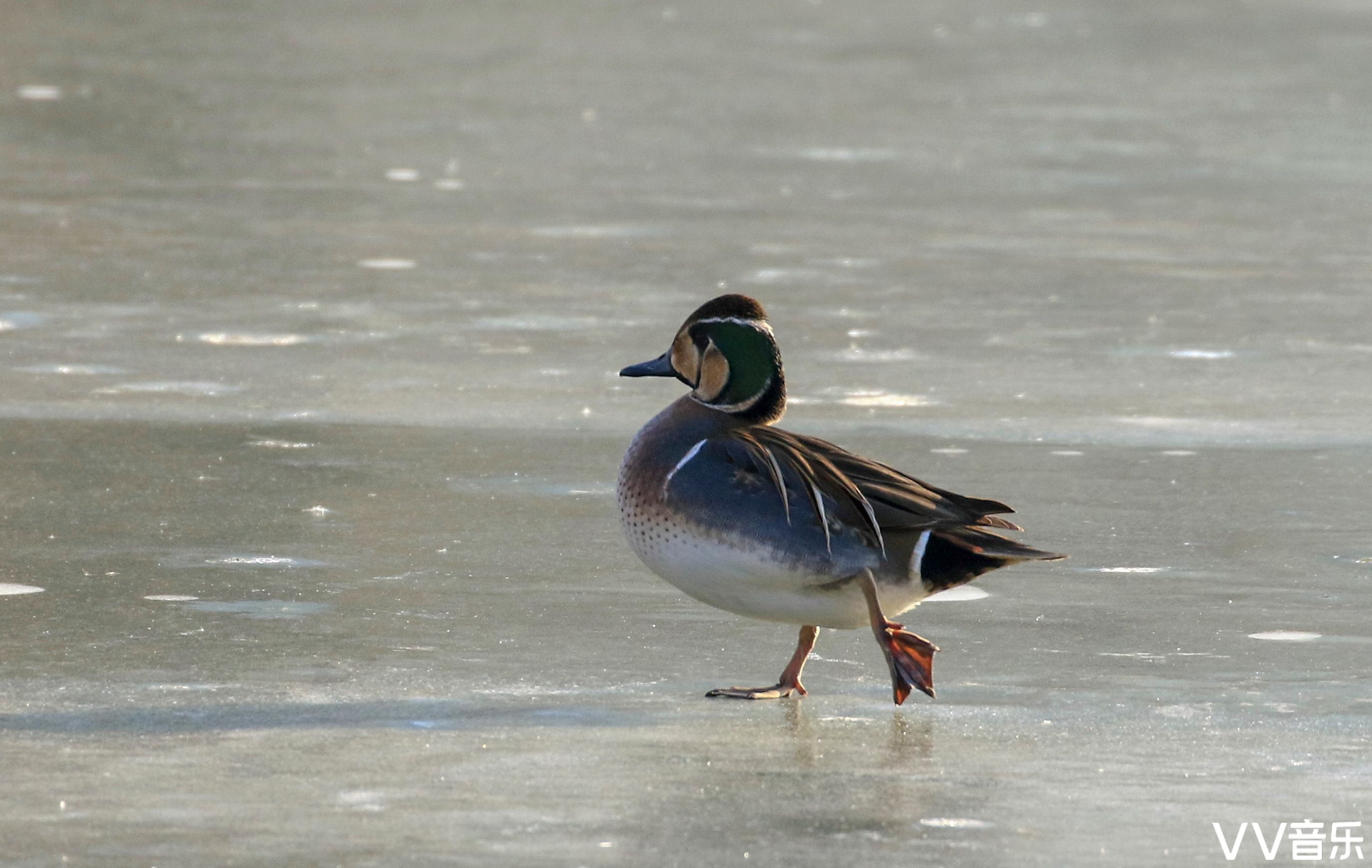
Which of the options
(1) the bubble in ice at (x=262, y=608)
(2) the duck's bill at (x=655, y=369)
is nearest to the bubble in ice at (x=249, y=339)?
(1) the bubble in ice at (x=262, y=608)

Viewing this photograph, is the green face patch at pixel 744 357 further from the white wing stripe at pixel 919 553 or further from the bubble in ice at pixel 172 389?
the bubble in ice at pixel 172 389

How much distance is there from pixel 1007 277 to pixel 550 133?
4587mm

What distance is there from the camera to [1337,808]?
394cm

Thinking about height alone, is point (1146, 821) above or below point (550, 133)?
below

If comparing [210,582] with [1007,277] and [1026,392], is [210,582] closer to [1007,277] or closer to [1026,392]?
[1026,392]

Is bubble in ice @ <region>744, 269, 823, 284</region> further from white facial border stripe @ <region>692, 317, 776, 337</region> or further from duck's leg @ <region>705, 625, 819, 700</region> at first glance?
duck's leg @ <region>705, 625, 819, 700</region>

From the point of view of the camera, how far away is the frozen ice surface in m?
4.00

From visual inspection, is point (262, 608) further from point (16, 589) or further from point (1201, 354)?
point (1201, 354)

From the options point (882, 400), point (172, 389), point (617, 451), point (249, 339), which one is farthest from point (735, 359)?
point (249, 339)

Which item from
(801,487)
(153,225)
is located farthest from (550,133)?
(801,487)

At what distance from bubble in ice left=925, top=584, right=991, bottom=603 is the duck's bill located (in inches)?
33.9

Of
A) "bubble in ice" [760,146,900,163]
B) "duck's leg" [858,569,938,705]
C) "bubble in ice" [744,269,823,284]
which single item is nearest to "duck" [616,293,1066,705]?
"duck's leg" [858,569,938,705]

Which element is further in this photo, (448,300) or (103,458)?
(448,300)

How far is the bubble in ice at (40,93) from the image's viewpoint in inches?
591
